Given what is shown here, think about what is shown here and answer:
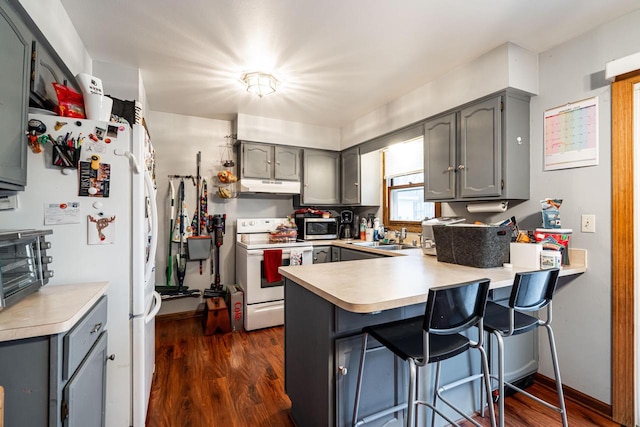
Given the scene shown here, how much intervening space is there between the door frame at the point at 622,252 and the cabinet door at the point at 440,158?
Answer: 3.11 ft

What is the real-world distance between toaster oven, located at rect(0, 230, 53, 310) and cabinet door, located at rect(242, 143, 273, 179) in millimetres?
2345

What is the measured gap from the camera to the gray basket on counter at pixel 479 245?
1.79 m

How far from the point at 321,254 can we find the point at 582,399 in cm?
249

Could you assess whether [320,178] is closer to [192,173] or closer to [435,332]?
[192,173]

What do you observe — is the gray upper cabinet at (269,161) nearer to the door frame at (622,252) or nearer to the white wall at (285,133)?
the white wall at (285,133)

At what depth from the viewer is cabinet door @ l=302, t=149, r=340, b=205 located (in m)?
3.83

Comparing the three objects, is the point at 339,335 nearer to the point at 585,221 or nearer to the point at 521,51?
the point at 585,221

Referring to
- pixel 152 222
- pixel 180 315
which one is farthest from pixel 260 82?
pixel 180 315

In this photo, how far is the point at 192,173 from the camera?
11.6 feet

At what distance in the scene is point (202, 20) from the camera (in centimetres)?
180

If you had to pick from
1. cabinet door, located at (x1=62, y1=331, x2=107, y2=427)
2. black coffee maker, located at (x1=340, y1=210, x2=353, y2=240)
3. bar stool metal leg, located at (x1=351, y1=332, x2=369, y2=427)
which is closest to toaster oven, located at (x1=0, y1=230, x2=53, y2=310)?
cabinet door, located at (x1=62, y1=331, x2=107, y2=427)

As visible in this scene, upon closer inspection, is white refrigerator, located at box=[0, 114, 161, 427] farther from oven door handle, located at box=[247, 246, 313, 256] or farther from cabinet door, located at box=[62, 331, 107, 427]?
oven door handle, located at box=[247, 246, 313, 256]

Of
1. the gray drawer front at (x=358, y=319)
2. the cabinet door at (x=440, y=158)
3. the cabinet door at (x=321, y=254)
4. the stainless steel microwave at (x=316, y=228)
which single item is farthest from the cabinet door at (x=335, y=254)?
the gray drawer front at (x=358, y=319)

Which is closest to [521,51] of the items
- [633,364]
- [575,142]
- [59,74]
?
[575,142]
